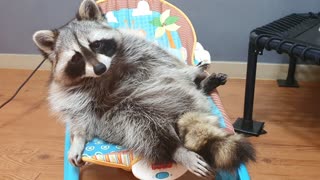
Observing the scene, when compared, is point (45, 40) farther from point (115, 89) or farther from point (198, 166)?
point (198, 166)

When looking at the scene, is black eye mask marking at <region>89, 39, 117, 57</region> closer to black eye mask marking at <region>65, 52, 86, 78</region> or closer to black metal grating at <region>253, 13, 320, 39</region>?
black eye mask marking at <region>65, 52, 86, 78</region>

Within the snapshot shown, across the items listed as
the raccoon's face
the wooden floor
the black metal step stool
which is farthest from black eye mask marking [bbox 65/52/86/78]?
the black metal step stool

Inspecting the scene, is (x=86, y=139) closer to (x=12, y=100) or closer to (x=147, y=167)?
(x=147, y=167)

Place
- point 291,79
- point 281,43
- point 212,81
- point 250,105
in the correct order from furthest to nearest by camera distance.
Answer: point 291,79, point 250,105, point 281,43, point 212,81

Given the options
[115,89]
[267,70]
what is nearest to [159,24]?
[115,89]

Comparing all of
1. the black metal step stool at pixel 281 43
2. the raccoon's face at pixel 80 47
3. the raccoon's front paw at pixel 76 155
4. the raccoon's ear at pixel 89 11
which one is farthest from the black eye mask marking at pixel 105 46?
the black metal step stool at pixel 281 43

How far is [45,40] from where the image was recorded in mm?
1064

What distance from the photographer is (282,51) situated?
1.39 metres

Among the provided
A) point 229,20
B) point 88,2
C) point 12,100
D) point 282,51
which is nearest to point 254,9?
point 229,20

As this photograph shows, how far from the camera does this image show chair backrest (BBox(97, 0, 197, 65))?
1.42m

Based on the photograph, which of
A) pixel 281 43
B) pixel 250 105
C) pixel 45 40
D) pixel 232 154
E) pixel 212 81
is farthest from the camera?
pixel 250 105

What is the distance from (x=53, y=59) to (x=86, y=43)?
0.41ft

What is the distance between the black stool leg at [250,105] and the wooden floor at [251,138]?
45mm

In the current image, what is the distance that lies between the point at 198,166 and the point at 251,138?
2.65ft
